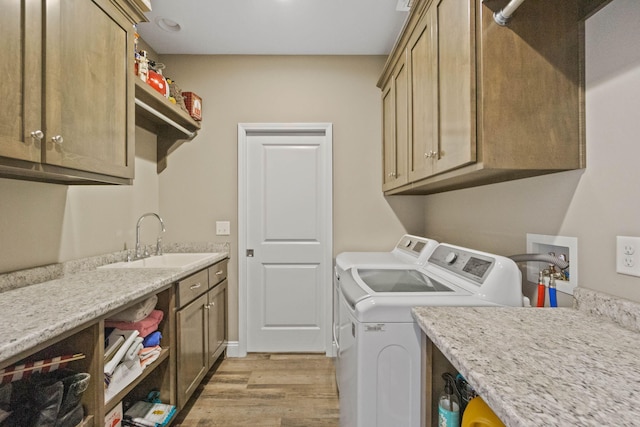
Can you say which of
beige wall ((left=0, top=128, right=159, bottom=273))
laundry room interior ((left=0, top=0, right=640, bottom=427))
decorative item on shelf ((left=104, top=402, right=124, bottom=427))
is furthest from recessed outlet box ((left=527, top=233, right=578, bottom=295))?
beige wall ((left=0, top=128, right=159, bottom=273))

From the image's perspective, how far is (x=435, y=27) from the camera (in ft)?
4.80

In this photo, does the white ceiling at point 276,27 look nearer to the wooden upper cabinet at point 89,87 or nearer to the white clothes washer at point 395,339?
the wooden upper cabinet at point 89,87

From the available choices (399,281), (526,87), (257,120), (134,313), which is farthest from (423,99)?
(134,313)

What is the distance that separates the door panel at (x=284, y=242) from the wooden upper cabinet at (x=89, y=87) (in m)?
1.24

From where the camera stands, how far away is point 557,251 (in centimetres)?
126

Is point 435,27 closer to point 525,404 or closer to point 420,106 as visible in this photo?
point 420,106

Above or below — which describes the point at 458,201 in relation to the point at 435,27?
below

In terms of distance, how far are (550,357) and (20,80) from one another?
1767mm

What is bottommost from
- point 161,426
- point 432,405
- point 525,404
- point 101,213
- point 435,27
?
point 161,426

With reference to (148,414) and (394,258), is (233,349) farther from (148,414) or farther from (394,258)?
(394,258)

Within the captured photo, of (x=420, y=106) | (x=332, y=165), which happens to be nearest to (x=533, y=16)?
(x=420, y=106)

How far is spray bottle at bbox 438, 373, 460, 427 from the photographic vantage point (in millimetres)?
1069

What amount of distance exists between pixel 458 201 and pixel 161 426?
2.18 metres

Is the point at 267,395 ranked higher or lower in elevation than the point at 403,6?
lower
